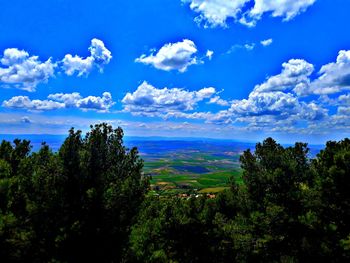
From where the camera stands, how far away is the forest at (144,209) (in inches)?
789

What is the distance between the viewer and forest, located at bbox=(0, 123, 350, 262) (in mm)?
20047

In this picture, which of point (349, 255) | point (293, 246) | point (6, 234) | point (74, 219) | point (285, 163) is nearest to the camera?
point (6, 234)

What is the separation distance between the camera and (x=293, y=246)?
1155 inches

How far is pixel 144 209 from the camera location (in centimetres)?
2978

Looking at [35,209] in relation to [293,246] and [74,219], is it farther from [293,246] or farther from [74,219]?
[293,246]

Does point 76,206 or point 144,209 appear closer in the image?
point 76,206

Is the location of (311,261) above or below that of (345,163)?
below

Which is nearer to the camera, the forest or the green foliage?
the green foliage

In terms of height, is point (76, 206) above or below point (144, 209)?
above

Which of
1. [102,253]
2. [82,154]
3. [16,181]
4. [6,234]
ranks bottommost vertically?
[102,253]

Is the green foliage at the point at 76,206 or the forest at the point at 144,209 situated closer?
the green foliage at the point at 76,206

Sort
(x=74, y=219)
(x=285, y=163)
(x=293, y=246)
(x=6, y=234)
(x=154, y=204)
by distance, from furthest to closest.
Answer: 1. (x=154, y=204)
2. (x=285, y=163)
3. (x=293, y=246)
4. (x=74, y=219)
5. (x=6, y=234)

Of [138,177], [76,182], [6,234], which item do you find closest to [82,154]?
[76,182]

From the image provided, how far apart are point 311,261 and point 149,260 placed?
13.3 m
